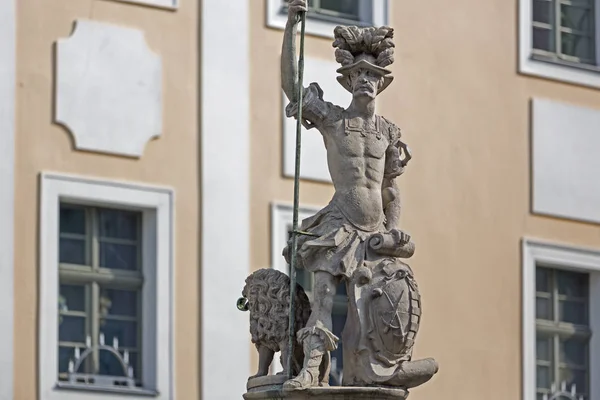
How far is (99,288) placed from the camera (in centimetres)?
2338

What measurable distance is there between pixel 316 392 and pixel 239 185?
951 centimetres

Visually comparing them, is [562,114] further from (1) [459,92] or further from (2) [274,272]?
(2) [274,272]

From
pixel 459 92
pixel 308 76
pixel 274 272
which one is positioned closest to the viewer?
pixel 274 272

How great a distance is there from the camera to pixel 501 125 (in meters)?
26.4

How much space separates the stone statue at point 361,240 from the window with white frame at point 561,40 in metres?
11.1

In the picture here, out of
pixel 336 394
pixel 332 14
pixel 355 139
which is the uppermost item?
pixel 332 14

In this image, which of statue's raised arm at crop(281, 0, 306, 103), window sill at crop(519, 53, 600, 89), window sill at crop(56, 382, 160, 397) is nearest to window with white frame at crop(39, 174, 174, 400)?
window sill at crop(56, 382, 160, 397)

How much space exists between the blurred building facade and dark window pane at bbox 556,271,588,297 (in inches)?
1.0

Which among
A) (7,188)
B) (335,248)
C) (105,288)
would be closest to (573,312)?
(105,288)

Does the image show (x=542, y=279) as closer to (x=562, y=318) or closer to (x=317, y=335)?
(x=562, y=318)

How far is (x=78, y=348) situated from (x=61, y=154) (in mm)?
1653

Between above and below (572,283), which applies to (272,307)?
below

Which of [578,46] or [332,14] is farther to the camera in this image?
[578,46]

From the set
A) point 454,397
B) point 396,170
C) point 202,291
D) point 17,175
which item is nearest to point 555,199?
point 454,397
